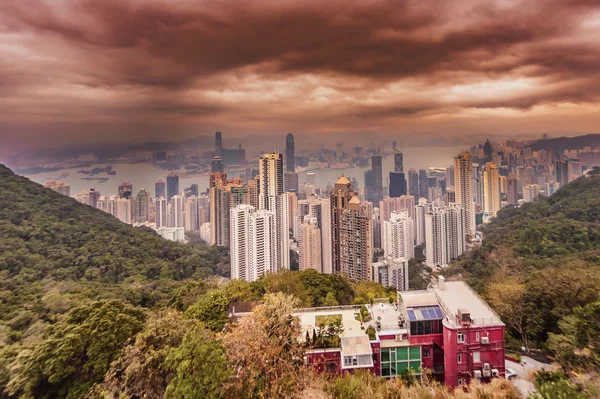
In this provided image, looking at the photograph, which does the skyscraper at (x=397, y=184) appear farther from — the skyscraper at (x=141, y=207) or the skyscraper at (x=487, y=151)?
the skyscraper at (x=141, y=207)

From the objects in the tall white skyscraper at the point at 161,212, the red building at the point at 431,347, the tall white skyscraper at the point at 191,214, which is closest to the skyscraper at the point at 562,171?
the red building at the point at 431,347

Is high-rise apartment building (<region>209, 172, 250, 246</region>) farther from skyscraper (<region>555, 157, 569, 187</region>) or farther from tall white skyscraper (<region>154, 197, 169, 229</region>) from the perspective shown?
skyscraper (<region>555, 157, 569, 187</region>)

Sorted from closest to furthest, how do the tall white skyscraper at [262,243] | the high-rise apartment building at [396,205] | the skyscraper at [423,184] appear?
the tall white skyscraper at [262,243] < the high-rise apartment building at [396,205] < the skyscraper at [423,184]

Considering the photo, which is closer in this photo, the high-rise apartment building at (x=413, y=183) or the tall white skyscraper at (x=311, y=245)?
the tall white skyscraper at (x=311, y=245)

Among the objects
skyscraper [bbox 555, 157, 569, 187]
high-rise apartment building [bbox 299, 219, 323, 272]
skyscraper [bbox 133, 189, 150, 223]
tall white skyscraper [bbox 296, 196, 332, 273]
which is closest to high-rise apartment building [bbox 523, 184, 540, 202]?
skyscraper [bbox 555, 157, 569, 187]

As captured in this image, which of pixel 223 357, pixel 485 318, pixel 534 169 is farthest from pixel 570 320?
pixel 534 169

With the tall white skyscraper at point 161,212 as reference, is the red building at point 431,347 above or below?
below

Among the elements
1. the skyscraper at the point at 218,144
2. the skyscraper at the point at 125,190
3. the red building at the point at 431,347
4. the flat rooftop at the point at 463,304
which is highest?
the skyscraper at the point at 218,144

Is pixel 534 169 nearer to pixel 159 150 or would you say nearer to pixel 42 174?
pixel 159 150
